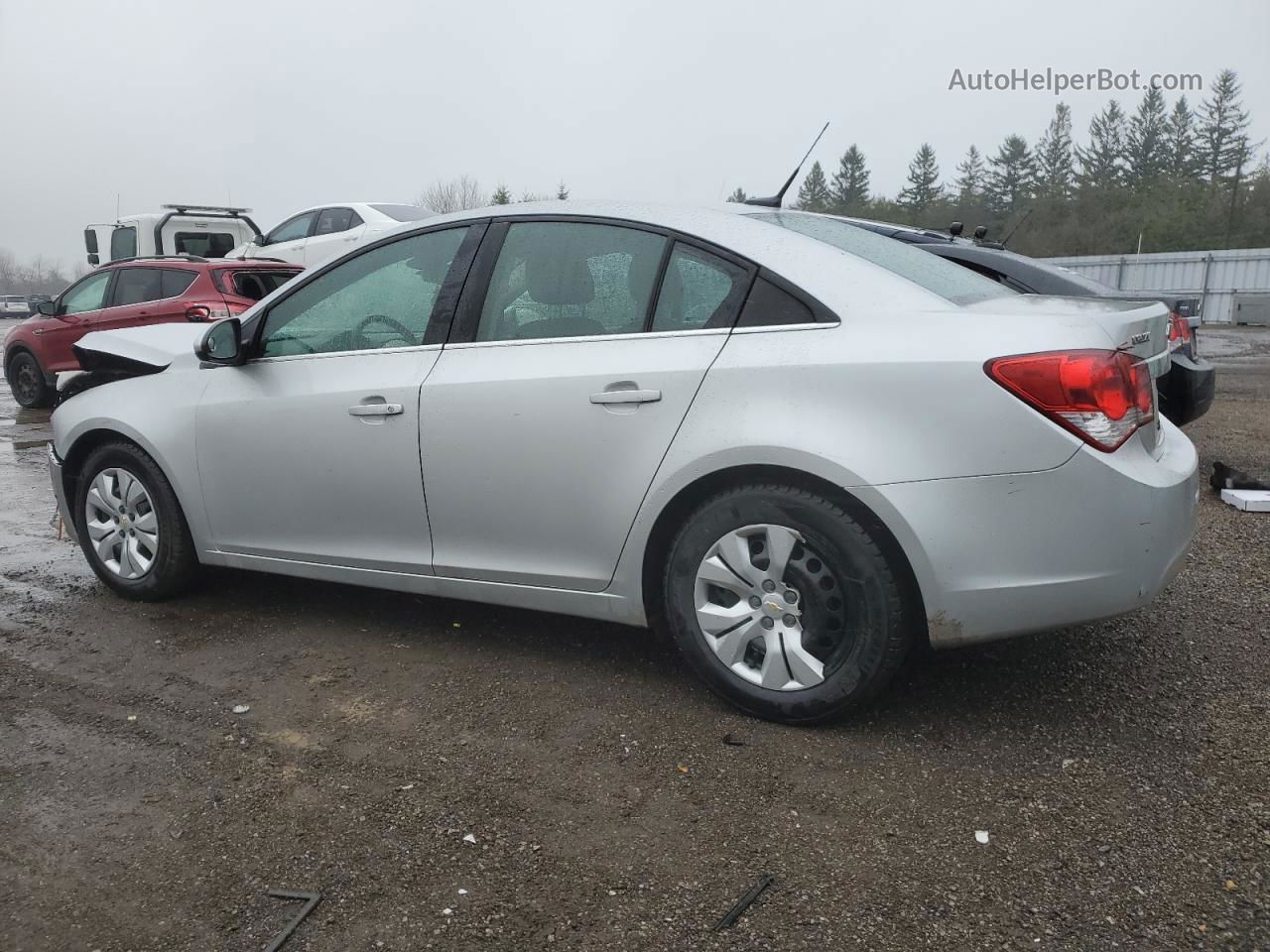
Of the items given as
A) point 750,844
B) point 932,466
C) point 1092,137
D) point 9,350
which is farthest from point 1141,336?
point 1092,137

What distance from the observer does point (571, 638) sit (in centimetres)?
401

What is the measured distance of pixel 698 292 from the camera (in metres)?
3.28

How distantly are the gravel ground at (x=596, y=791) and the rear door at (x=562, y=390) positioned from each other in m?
0.51

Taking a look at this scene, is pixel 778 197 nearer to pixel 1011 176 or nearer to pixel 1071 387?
pixel 1071 387

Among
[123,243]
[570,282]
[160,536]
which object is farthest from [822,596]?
[123,243]

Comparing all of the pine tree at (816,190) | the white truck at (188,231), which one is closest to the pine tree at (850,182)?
the pine tree at (816,190)

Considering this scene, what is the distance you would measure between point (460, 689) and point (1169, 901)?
215 centimetres

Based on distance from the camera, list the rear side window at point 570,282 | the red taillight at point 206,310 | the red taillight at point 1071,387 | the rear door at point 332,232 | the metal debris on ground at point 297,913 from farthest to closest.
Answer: the rear door at point 332,232, the red taillight at point 206,310, the rear side window at point 570,282, the red taillight at point 1071,387, the metal debris on ground at point 297,913

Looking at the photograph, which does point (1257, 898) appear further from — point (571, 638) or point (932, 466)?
point (571, 638)

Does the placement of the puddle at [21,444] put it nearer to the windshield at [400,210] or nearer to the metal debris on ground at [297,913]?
the windshield at [400,210]

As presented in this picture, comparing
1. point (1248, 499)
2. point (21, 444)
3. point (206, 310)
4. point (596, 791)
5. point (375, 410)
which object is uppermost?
point (375, 410)

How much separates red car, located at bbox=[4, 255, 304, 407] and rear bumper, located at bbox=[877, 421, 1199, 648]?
A: 322 inches

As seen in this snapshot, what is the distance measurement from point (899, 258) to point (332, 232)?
12.3 metres

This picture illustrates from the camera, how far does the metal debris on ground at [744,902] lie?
2246mm
